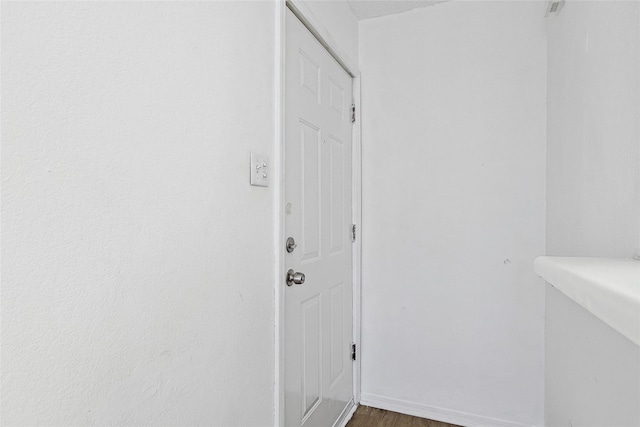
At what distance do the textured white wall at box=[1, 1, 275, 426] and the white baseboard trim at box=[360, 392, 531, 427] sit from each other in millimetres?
1158

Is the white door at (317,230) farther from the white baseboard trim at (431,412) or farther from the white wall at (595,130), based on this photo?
the white wall at (595,130)

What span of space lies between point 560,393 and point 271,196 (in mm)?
1505

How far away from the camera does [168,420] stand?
0.94 meters

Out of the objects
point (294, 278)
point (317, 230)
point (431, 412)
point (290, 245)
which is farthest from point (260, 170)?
point (431, 412)

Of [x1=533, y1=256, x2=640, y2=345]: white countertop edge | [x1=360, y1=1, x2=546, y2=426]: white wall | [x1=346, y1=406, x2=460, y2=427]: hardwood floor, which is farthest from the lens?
[x1=346, y1=406, x2=460, y2=427]: hardwood floor

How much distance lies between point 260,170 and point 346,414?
5.15 ft

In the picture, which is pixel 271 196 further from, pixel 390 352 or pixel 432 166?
pixel 390 352

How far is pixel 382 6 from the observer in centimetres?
213

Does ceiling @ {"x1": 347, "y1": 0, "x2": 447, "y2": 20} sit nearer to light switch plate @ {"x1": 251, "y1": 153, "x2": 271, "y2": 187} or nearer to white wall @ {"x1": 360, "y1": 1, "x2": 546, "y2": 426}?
white wall @ {"x1": 360, "y1": 1, "x2": 546, "y2": 426}

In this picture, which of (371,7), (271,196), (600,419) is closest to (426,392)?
(600,419)

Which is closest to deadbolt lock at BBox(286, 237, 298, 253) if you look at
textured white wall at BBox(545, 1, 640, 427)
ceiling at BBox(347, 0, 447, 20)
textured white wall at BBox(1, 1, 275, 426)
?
textured white wall at BBox(1, 1, 275, 426)

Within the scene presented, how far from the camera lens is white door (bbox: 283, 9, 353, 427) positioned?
1.55 m

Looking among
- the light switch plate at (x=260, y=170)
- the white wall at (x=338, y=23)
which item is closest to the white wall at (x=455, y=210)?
the white wall at (x=338, y=23)

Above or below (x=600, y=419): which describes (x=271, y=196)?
above
